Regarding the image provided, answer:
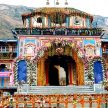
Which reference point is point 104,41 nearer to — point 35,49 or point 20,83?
point 35,49

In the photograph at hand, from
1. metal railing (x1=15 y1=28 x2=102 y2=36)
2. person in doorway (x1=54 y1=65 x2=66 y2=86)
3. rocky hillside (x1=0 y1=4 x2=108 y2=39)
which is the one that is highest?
rocky hillside (x1=0 y1=4 x2=108 y2=39)

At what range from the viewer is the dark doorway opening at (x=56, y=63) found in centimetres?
4741

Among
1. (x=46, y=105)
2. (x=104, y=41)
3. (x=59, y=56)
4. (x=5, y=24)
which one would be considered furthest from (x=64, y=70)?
(x=5, y=24)

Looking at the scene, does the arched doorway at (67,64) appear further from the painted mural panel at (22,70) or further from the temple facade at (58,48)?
the painted mural panel at (22,70)

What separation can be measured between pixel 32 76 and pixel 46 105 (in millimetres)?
13586

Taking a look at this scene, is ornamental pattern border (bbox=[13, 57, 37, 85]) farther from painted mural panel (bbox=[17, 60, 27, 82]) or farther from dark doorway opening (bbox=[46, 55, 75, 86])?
dark doorway opening (bbox=[46, 55, 75, 86])

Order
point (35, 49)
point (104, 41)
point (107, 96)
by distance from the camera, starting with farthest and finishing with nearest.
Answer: point (104, 41), point (35, 49), point (107, 96)

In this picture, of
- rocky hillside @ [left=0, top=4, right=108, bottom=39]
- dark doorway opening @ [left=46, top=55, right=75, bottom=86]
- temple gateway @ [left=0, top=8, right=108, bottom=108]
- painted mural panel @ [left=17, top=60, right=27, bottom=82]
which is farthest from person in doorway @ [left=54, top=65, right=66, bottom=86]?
rocky hillside @ [left=0, top=4, right=108, bottom=39]

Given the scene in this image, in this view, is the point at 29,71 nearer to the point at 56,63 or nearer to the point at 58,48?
the point at 58,48

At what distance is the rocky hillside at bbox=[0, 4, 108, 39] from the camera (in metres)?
100

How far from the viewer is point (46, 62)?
4644 cm

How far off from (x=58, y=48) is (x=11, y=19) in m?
74.1

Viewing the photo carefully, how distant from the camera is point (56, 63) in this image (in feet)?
165

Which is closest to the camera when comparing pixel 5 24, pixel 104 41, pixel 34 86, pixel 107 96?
pixel 107 96
